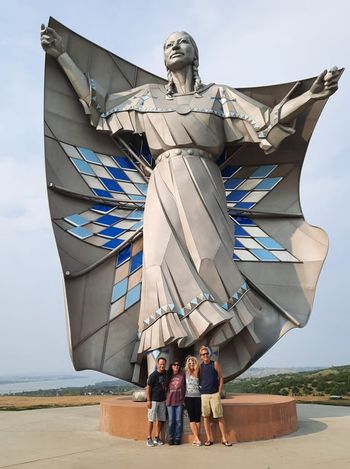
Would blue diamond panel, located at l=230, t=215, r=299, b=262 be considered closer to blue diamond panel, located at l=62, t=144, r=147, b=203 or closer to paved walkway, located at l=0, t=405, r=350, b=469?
blue diamond panel, located at l=62, t=144, r=147, b=203

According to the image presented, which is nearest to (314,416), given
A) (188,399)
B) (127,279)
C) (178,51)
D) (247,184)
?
(188,399)

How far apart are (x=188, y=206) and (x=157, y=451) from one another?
449 cm

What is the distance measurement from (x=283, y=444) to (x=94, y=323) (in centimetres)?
430

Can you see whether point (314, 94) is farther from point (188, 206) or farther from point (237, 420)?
point (237, 420)

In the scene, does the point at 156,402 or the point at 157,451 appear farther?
the point at 156,402

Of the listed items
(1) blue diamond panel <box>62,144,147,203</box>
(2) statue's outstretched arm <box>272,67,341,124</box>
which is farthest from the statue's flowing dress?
(1) blue diamond panel <box>62,144,147,203</box>

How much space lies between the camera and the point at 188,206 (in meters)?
9.41

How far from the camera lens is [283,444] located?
680 cm

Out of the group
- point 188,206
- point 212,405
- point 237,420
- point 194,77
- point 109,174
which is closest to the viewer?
point 212,405

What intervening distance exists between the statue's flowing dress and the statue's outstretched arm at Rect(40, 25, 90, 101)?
0.64 feet

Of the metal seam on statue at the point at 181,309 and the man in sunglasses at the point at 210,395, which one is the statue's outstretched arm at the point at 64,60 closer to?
the metal seam on statue at the point at 181,309

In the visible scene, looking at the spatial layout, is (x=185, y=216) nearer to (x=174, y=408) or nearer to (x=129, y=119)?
(x=129, y=119)

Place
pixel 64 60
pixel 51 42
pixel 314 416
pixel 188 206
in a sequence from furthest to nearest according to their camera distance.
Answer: pixel 64 60, pixel 51 42, pixel 314 416, pixel 188 206

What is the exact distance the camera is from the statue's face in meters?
10.5
